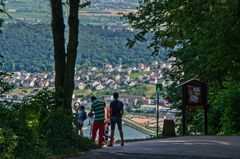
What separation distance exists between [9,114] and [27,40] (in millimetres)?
41218

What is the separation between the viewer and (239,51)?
22078 mm

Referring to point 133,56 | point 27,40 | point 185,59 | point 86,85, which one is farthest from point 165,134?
point 133,56

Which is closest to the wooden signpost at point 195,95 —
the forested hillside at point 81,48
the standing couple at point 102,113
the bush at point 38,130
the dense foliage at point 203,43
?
the dense foliage at point 203,43

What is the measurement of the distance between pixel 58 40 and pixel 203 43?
8300 mm

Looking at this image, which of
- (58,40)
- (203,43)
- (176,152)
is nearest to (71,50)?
(58,40)

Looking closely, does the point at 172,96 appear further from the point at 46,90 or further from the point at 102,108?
the point at 46,90

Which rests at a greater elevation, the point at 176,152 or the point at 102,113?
the point at 102,113

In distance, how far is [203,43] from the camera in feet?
80.9

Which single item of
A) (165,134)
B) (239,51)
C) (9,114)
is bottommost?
(165,134)

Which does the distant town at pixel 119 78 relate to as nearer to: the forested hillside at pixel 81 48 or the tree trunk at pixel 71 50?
the forested hillside at pixel 81 48

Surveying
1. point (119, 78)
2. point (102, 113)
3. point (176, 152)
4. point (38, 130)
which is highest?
point (119, 78)

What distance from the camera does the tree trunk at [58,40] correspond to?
17922mm

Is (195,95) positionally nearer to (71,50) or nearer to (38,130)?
(71,50)

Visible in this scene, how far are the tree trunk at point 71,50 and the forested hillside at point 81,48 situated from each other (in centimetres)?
1924
